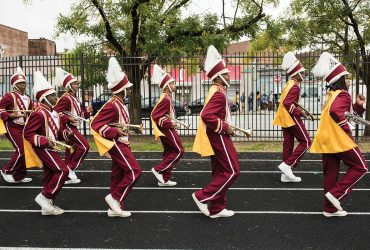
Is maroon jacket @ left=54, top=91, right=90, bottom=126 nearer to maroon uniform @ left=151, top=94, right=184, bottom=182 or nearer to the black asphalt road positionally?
the black asphalt road

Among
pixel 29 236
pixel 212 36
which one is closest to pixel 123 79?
pixel 29 236

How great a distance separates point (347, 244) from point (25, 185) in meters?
5.81

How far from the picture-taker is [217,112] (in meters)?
6.16

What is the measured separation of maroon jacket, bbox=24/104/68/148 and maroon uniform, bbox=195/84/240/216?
2159 mm

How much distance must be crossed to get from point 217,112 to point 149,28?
10251 millimetres

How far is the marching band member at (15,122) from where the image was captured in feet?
28.8

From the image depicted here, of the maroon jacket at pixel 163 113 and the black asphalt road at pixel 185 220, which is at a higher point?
the maroon jacket at pixel 163 113

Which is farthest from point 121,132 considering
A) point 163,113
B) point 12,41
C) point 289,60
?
point 12,41

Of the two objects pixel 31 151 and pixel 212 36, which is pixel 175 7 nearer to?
pixel 212 36

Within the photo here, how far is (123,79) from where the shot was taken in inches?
261

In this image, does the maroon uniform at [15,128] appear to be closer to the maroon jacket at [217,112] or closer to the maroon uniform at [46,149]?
the maroon uniform at [46,149]

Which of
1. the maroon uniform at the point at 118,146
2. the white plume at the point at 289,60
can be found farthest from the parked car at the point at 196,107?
the maroon uniform at the point at 118,146

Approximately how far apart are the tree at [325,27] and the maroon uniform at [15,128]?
11166 millimetres

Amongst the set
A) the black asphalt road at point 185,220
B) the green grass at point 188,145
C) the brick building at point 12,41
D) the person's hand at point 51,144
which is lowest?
the black asphalt road at point 185,220
